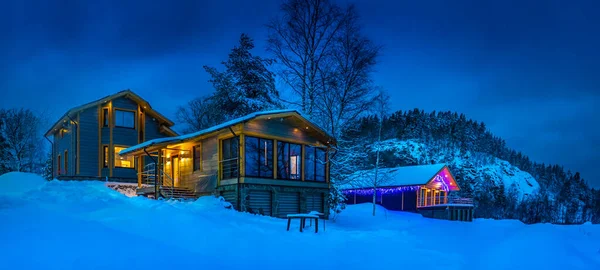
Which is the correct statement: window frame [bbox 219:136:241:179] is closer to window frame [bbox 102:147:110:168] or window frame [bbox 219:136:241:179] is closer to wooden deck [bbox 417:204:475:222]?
window frame [bbox 102:147:110:168]

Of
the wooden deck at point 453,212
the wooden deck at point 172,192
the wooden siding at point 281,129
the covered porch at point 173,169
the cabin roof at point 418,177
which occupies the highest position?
the wooden siding at point 281,129

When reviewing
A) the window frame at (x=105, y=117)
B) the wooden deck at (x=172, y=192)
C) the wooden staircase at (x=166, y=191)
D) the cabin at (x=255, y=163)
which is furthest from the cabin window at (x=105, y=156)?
the wooden deck at (x=172, y=192)

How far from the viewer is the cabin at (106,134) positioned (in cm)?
2355

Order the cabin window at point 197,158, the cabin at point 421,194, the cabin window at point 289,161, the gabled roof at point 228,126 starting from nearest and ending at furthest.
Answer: the gabled roof at point 228,126 → the cabin window at point 289,161 → the cabin window at point 197,158 → the cabin at point 421,194

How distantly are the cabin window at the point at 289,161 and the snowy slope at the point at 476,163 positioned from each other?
1675 inches

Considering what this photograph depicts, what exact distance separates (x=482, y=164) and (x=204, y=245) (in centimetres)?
7993

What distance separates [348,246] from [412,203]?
26.6 m

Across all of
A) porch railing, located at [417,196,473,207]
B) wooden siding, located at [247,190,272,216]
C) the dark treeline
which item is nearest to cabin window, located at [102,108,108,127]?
wooden siding, located at [247,190,272,216]

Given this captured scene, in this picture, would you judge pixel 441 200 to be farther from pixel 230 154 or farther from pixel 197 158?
pixel 230 154

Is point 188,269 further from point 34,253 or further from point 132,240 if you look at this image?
point 34,253

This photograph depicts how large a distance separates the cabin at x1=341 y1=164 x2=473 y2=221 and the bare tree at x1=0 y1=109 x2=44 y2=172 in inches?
1022

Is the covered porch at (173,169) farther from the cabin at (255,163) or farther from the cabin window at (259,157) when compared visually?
the cabin window at (259,157)

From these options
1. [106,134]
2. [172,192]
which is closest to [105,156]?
[106,134]

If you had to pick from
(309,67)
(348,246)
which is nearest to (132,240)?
(348,246)
